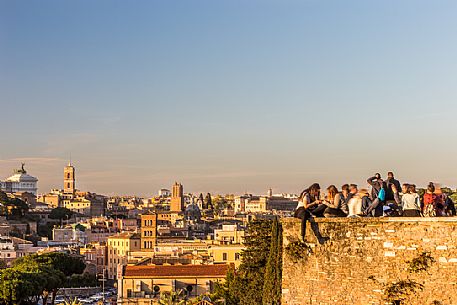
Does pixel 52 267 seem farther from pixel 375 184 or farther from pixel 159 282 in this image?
pixel 375 184

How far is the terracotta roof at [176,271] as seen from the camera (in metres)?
65.6

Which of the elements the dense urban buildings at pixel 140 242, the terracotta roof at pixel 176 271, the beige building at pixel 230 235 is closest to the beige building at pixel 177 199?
the dense urban buildings at pixel 140 242

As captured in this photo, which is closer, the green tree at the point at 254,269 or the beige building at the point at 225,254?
the green tree at the point at 254,269

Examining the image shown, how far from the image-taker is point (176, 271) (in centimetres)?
6656

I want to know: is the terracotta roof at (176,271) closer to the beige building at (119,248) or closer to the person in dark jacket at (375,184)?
the beige building at (119,248)

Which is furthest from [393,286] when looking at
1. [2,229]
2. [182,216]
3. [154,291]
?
[182,216]

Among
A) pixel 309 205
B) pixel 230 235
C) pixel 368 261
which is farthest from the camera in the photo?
pixel 230 235

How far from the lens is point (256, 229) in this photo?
127ft

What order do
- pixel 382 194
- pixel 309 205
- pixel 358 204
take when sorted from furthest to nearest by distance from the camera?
pixel 382 194, pixel 358 204, pixel 309 205

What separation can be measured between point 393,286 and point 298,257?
112 centimetres

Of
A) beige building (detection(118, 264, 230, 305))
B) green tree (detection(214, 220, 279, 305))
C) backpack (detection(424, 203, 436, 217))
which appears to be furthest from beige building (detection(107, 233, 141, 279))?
backpack (detection(424, 203, 436, 217))

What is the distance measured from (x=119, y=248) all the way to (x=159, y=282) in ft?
139

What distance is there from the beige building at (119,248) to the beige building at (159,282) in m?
38.9

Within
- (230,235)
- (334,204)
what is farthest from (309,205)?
(230,235)
